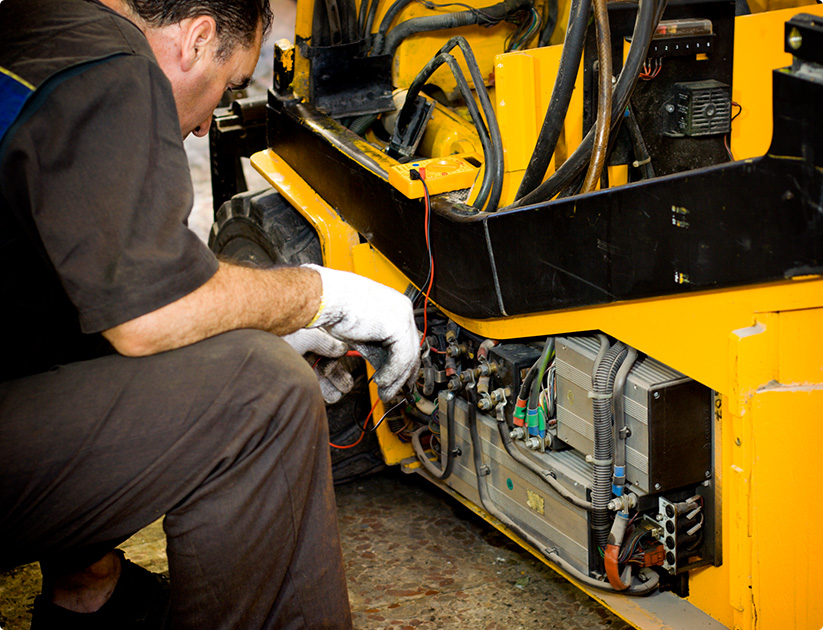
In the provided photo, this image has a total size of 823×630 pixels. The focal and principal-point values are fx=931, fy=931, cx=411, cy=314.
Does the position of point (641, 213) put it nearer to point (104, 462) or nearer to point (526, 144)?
point (526, 144)

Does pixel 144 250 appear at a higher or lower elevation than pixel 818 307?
higher

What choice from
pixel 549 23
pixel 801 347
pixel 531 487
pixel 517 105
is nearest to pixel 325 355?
pixel 531 487

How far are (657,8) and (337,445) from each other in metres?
1.64

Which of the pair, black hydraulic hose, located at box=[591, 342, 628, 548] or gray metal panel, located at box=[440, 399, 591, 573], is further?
gray metal panel, located at box=[440, 399, 591, 573]

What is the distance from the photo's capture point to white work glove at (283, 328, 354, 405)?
6.87 ft

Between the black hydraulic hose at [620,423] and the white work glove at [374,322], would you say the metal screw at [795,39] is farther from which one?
the white work glove at [374,322]

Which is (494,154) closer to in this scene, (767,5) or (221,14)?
(221,14)

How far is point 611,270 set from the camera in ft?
5.79

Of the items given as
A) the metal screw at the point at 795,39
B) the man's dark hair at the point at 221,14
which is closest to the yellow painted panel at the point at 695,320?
the metal screw at the point at 795,39

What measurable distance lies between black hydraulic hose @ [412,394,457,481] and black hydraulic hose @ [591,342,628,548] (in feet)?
1.90

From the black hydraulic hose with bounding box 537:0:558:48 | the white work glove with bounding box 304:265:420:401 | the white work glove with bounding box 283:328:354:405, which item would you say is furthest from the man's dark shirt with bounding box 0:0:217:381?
the black hydraulic hose with bounding box 537:0:558:48

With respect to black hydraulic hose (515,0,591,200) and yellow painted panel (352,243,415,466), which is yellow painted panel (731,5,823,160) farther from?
yellow painted panel (352,243,415,466)

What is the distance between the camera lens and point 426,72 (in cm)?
238

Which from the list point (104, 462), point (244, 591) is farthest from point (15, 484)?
point (244, 591)
